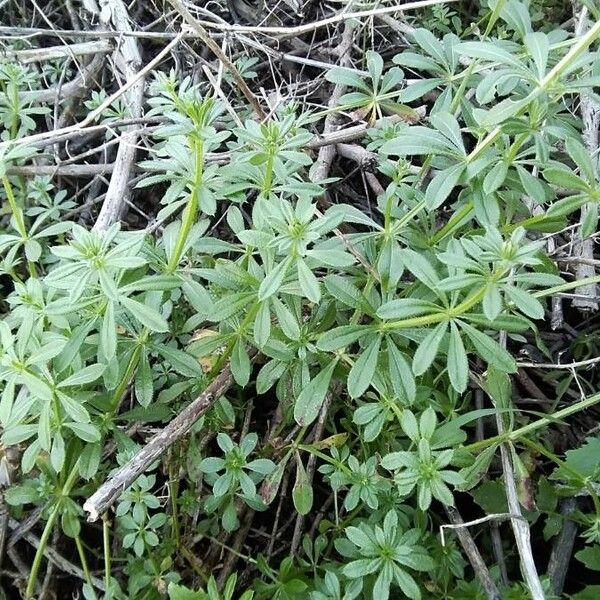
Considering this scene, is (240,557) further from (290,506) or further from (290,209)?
(290,209)

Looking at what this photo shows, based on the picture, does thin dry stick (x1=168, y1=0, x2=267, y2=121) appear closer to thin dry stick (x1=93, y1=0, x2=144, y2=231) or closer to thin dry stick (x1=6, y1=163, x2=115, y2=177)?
thin dry stick (x1=93, y1=0, x2=144, y2=231)

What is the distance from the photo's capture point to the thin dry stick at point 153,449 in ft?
4.16

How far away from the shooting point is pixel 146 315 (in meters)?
1.36

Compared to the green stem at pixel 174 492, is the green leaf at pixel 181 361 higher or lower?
higher

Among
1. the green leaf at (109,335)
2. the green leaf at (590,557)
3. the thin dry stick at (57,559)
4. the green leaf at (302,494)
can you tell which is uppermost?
the green leaf at (109,335)

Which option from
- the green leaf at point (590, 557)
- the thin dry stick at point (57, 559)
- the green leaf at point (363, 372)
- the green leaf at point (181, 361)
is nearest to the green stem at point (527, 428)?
the green leaf at point (363, 372)

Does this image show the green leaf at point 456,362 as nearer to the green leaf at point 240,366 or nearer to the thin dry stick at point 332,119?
the green leaf at point 240,366

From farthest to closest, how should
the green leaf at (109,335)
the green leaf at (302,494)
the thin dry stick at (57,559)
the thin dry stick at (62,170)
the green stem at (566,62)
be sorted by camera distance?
the thin dry stick at (62,170) < the thin dry stick at (57,559) < the green leaf at (302,494) < the green leaf at (109,335) < the green stem at (566,62)

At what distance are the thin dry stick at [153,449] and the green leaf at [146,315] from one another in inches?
10.7

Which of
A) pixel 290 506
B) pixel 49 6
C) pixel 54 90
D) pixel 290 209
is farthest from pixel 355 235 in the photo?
pixel 49 6

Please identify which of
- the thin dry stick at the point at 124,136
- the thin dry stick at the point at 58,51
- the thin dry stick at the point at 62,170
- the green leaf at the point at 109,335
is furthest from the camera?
the thin dry stick at the point at 58,51

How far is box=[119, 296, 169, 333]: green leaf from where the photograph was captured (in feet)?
4.40

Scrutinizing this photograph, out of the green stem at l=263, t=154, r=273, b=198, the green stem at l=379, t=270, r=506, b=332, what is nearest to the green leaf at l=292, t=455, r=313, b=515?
the green stem at l=379, t=270, r=506, b=332

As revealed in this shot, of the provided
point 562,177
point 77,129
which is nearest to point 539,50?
point 562,177
